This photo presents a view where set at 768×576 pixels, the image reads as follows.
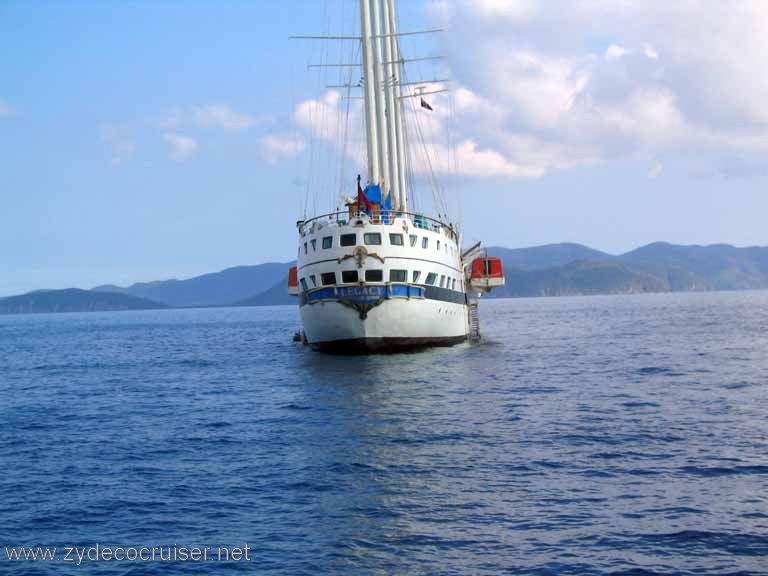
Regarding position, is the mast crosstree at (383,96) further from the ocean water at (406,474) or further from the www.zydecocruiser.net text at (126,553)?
the www.zydecocruiser.net text at (126,553)

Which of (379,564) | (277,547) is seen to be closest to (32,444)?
(277,547)

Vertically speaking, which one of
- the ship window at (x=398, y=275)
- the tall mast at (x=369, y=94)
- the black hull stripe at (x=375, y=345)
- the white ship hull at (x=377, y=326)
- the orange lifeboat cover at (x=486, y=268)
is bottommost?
the black hull stripe at (x=375, y=345)

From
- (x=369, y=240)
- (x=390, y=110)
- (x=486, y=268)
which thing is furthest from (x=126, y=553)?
(x=486, y=268)

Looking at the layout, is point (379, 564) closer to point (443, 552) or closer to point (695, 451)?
point (443, 552)

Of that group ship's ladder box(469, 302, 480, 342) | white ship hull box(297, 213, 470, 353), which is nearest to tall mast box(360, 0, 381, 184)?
white ship hull box(297, 213, 470, 353)

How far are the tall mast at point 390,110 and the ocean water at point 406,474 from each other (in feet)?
93.5

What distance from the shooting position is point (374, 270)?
45.7m

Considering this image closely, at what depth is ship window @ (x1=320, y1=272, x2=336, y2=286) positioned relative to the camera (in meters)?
46.8

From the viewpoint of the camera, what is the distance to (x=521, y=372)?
40469mm

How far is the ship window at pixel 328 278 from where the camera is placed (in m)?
46.8

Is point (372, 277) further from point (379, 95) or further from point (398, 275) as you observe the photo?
point (379, 95)

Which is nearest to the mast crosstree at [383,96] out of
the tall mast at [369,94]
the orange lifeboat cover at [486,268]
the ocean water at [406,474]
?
the tall mast at [369,94]

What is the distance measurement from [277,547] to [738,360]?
119 ft

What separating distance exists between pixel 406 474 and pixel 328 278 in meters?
29.4
